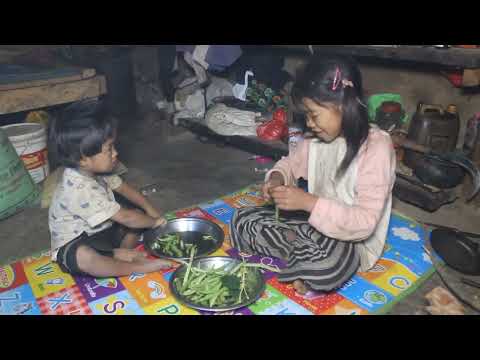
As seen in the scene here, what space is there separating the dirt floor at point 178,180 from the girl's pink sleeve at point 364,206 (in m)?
0.64

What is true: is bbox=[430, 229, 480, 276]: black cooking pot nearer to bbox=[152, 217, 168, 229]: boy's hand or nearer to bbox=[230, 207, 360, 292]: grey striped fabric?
bbox=[230, 207, 360, 292]: grey striped fabric

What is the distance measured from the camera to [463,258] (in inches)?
112

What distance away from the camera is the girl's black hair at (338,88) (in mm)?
2203

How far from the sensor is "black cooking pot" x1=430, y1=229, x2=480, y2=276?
9.24ft

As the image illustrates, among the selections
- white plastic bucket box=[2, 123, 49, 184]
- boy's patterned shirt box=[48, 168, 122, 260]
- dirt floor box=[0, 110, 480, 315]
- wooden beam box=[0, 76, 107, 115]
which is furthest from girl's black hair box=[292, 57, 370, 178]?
wooden beam box=[0, 76, 107, 115]

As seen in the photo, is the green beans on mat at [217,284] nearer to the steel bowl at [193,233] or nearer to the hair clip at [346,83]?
the steel bowl at [193,233]

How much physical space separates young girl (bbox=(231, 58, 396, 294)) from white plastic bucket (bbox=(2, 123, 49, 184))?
2.58 metres

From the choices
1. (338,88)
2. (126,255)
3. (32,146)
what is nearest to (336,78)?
(338,88)

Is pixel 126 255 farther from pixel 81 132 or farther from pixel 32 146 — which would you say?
pixel 32 146

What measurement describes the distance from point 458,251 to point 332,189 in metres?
1.03

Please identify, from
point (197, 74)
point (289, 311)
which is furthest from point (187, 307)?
point (197, 74)

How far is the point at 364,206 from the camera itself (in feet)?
7.66

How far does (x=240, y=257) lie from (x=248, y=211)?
333mm

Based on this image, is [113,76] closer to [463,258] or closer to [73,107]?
[73,107]
